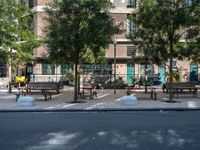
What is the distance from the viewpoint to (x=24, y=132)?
41.3 feet

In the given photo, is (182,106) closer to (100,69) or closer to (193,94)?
(193,94)

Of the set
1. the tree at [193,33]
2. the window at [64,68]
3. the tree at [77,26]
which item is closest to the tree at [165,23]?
the tree at [193,33]

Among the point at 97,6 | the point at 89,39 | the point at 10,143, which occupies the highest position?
the point at 97,6

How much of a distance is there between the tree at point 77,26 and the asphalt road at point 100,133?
6.68m

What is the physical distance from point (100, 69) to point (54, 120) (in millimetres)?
28435

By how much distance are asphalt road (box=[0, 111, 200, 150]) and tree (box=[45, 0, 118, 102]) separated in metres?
6.68

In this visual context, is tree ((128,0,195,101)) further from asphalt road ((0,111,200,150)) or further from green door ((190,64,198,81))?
green door ((190,64,198,81))

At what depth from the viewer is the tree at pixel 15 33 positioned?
90.5 feet

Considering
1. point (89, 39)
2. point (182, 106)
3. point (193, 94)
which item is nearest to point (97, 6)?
point (89, 39)

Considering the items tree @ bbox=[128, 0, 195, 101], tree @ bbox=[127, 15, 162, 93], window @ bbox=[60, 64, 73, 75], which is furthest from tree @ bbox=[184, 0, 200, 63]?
window @ bbox=[60, 64, 73, 75]

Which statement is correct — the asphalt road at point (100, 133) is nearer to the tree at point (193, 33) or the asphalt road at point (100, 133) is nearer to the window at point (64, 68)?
the tree at point (193, 33)

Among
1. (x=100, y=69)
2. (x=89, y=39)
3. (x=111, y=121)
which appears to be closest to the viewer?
(x=111, y=121)

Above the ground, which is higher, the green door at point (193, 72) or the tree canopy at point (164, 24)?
the tree canopy at point (164, 24)

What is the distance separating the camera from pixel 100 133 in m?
12.3
